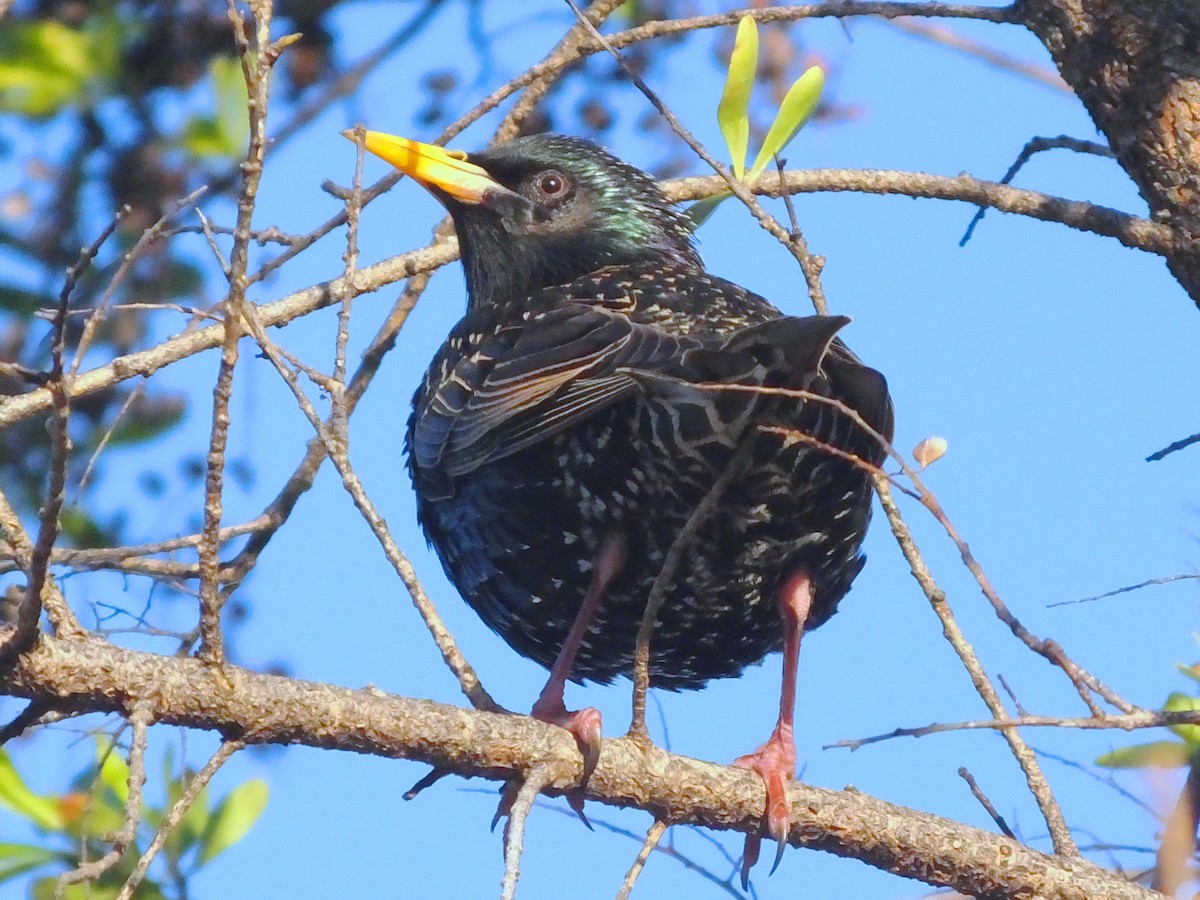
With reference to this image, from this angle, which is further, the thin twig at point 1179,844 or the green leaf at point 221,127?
the green leaf at point 221,127

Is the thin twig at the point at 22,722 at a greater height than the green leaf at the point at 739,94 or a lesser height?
lesser

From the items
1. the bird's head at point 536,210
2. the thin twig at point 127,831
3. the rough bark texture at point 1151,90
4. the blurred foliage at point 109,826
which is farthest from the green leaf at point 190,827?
the rough bark texture at point 1151,90

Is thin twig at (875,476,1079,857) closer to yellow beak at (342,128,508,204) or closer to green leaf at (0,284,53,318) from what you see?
yellow beak at (342,128,508,204)

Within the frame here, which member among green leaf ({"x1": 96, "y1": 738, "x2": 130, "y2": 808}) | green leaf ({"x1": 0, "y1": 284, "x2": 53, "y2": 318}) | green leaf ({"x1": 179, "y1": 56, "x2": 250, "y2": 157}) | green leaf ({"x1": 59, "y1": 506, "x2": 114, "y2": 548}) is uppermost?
green leaf ({"x1": 179, "y1": 56, "x2": 250, "y2": 157})

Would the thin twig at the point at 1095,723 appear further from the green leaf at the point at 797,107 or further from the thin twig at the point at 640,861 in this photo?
the green leaf at the point at 797,107

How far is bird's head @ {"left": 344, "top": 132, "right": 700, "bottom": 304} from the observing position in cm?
443

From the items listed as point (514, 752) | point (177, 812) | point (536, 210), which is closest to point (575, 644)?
point (514, 752)

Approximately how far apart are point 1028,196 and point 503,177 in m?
1.55

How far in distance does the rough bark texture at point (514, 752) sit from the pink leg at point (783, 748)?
3cm

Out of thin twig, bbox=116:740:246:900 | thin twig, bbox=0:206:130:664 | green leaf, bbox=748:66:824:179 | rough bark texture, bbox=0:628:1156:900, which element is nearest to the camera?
thin twig, bbox=0:206:130:664

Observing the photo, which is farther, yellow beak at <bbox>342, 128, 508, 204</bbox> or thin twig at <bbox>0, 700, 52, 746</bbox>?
yellow beak at <bbox>342, 128, 508, 204</bbox>

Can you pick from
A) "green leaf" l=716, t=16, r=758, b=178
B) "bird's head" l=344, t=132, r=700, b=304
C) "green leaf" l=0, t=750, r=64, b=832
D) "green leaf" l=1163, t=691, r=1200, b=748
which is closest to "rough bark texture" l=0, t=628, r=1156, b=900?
"green leaf" l=1163, t=691, r=1200, b=748

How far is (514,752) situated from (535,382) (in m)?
0.96

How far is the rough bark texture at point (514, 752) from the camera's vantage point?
87.9 inches
